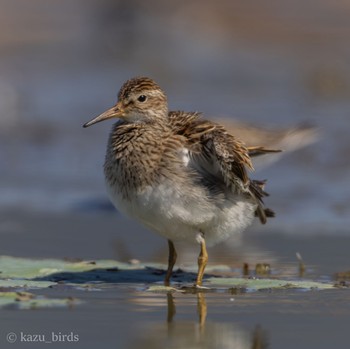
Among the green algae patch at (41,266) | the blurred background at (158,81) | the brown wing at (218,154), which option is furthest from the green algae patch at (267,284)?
the blurred background at (158,81)

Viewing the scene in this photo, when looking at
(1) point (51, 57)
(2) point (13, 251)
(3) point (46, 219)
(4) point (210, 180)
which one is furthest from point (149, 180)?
(1) point (51, 57)

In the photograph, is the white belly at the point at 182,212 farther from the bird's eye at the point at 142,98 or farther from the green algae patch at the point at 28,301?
the green algae patch at the point at 28,301

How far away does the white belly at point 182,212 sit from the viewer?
30.6 feet

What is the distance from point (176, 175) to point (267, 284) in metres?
1.09

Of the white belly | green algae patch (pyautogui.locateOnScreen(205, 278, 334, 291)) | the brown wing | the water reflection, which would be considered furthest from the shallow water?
the brown wing

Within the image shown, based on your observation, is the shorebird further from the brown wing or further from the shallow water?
the shallow water

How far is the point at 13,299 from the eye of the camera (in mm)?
8141

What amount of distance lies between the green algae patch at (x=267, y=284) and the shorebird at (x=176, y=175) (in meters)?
0.21

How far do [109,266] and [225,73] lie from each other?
1146 centimetres

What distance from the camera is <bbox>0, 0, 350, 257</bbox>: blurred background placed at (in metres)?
13.1

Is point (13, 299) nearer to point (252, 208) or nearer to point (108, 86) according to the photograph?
point (252, 208)

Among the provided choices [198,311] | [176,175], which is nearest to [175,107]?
[176,175]

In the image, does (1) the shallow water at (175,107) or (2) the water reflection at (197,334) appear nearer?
(2) the water reflection at (197,334)

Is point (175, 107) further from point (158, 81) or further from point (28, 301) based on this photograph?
point (28, 301)
